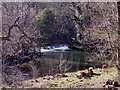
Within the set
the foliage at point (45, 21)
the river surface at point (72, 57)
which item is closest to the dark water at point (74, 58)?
the river surface at point (72, 57)

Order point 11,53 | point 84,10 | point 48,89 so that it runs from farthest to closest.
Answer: point 84,10
point 11,53
point 48,89

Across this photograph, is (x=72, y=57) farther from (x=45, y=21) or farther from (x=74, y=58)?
(x=45, y=21)

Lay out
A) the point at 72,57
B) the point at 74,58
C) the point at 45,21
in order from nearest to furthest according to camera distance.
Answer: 1. the point at 74,58
2. the point at 72,57
3. the point at 45,21

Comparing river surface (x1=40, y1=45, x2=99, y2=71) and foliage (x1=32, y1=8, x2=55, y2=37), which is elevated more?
foliage (x1=32, y1=8, x2=55, y2=37)

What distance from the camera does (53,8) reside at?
25.7 m

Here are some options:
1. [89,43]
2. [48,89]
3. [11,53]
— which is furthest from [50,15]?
[48,89]

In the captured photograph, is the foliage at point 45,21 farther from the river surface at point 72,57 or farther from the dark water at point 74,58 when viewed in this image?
the dark water at point 74,58

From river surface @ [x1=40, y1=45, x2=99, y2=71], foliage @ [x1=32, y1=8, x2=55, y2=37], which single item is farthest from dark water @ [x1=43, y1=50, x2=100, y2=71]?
foliage @ [x1=32, y1=8, x2=55, y2=37]

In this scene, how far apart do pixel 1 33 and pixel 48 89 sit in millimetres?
3631

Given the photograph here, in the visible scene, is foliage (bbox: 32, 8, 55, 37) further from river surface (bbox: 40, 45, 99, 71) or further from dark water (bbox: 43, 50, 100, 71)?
dark water (bbox: 43, 50, 100, 71)

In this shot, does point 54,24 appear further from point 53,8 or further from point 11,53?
point 11,53

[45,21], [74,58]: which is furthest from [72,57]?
[45,21]

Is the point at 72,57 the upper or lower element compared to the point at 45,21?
lower

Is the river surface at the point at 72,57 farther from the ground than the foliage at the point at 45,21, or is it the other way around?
the foliage at the point at 45,21
